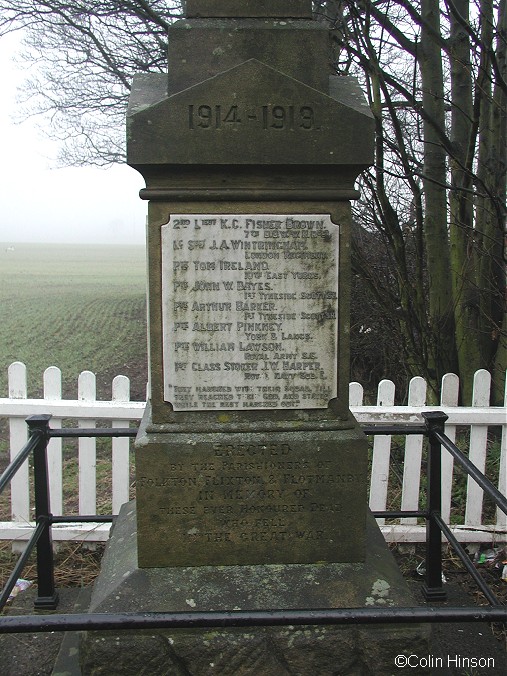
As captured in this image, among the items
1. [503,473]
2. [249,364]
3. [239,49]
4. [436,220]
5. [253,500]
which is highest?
[239,49]

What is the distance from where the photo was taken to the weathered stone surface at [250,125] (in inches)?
92.4

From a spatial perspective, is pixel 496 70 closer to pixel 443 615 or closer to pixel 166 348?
pixel 166 348

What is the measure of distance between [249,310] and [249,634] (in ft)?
4.01

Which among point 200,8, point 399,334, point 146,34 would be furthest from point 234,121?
point 146,34

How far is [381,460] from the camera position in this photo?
446 centimetres

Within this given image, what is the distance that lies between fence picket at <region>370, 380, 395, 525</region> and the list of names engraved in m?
1.89

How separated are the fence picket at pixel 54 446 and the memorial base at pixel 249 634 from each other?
1.99m

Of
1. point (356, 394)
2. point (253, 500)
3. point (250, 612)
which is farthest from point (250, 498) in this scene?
point (356, 394)

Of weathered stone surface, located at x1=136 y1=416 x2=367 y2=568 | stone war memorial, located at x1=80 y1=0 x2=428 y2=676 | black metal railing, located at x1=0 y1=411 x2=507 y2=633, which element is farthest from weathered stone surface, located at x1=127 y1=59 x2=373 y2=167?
black metal railing, located at x1=0 y1=411 x2=507 y2=633

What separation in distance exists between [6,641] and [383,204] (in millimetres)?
4137

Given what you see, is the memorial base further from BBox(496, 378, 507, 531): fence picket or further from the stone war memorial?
BBox(496, 378, 507, 531): fence picket

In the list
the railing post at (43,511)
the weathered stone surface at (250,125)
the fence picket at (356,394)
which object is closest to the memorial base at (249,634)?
the railing post at (43,511)

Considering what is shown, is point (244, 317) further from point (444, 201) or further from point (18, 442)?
point (444, 201)

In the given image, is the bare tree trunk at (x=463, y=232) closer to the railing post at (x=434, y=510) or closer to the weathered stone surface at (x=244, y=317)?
the railing post at (x=434, y=510)
